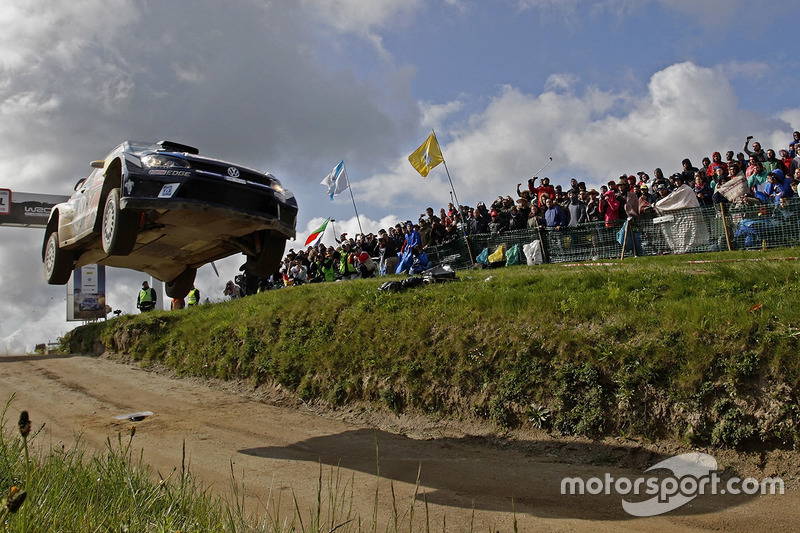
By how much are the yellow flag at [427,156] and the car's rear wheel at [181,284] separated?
11.4m

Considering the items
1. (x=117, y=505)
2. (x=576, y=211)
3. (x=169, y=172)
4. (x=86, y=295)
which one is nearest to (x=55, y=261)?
(x=169, y=172)

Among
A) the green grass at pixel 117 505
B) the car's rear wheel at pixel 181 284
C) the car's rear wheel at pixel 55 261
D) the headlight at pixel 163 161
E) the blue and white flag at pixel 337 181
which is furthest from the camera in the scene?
the blue and white flag at pixel 337 181

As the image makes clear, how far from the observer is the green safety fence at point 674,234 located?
13.1 m

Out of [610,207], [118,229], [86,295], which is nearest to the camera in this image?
[118,229]

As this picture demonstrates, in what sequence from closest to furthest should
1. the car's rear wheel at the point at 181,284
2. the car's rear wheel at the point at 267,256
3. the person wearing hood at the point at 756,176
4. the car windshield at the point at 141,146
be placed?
1. the car windshield at the point at 141,146
2. the car's rear wheel at the point at 267,256
3. the car's rear wheel at the point at 181,284
4. the person wearing hood at the point at 756,176

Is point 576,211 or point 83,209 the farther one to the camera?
point 576,211

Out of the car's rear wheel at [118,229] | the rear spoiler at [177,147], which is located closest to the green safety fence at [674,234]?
the rear spoiler at [177,147]

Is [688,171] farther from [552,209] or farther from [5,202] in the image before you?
[5,202]

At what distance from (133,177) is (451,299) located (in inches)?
226

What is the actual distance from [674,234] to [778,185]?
230 centimetres

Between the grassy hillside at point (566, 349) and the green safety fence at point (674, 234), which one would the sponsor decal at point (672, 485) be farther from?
the green safety fence at point (674, 234)

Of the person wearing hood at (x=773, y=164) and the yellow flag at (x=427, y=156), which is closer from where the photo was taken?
the person wearing hood at (x=773, y=164)

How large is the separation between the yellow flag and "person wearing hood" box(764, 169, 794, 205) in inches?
395

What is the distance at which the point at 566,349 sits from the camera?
8.72 metres
